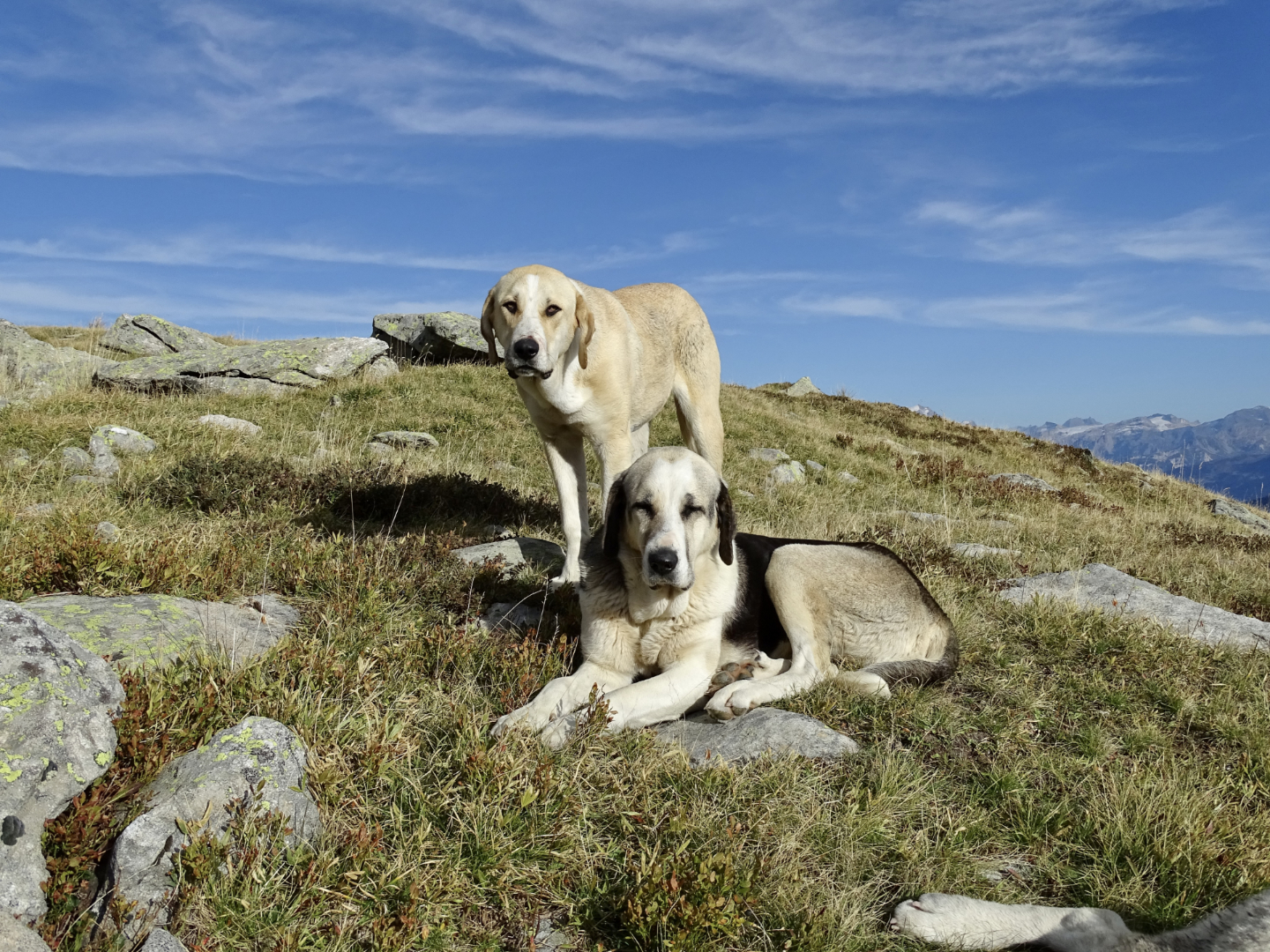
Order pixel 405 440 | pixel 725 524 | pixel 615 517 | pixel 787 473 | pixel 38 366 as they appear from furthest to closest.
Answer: pixel 38 366, pixel 787 473, pixel 405 440, pixel 725 524, pixel 615 517

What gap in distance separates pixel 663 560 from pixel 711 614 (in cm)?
72

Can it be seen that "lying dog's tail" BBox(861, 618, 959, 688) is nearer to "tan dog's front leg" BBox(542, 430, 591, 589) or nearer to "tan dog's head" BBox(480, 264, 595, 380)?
"tan dog's front leg" BBox(542, 430, 591, 589)

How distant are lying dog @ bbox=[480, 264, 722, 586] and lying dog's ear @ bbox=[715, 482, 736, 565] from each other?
5.00ft

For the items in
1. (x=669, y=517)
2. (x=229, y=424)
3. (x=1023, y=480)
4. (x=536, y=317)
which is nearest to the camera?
(x=669, y=517)

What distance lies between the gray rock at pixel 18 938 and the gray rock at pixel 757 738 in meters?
2.52

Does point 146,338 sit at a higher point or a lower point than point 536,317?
higher

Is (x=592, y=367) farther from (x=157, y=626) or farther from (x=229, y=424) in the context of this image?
(x=229, y=424)

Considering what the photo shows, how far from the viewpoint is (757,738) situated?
419cm

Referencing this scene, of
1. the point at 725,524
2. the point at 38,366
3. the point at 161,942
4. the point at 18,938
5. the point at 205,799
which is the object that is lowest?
the point at 161,942

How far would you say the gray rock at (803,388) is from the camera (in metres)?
30.2

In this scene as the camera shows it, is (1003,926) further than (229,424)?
No

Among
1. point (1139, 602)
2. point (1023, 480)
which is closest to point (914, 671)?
point (1139, 602)

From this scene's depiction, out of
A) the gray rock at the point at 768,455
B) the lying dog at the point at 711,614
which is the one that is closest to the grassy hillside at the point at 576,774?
the lying dog at the point at 711,614

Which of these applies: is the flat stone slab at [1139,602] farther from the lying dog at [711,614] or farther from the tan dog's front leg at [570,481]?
the tan dog's front leg at [570,481]
